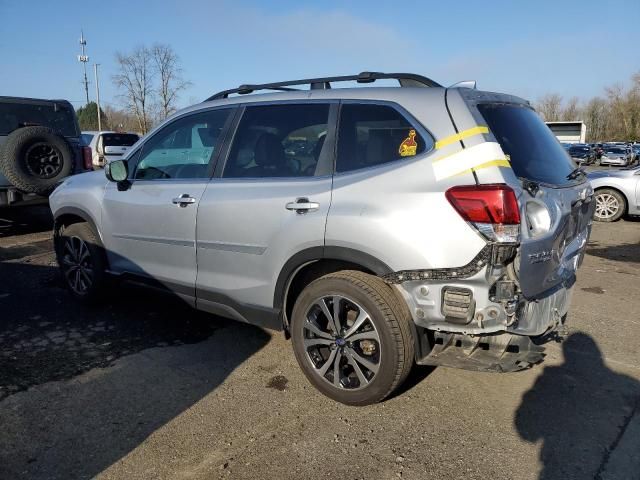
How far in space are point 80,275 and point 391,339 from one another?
3350 millimetres

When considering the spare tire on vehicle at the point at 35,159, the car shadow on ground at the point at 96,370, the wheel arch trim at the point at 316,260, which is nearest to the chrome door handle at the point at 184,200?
the car shadow on ground at the point at 96,370

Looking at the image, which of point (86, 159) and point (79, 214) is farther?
point (86, 159)

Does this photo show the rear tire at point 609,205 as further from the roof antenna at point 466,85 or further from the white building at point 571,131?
the white building at point 571,131

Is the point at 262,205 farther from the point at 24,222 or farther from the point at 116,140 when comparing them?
the point at 116,140

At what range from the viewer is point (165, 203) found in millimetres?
3928

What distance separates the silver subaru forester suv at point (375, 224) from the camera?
267 centimetres

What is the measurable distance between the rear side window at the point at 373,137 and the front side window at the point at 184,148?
1.08 meters

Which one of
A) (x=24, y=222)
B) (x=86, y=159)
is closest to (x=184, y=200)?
(x=86, y=159)

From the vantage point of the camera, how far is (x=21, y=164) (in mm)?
7168

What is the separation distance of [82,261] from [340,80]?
117 inches

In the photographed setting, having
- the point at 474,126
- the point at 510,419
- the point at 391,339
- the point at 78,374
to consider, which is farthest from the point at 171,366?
the point at 474,126

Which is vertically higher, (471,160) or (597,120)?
(597,120)

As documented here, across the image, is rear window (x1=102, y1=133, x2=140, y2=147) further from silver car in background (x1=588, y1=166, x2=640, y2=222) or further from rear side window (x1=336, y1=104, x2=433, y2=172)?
rear side window (x1=336, y1=104, x2=433, y2=172)

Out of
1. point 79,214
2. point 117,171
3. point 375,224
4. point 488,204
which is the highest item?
point 117,171
